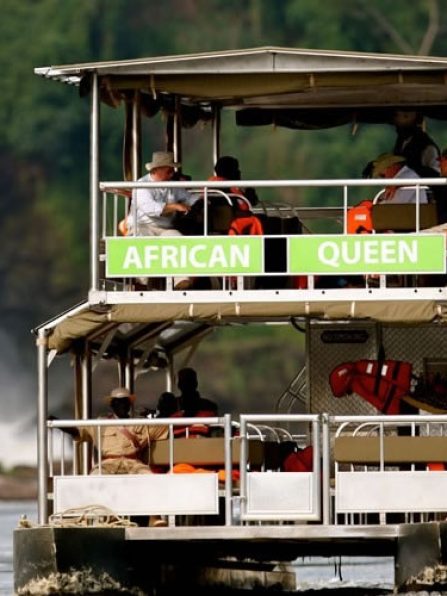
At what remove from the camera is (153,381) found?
54438 millimetres

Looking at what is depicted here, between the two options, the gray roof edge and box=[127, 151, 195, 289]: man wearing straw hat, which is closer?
the gray roof edge

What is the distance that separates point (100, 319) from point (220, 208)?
1.32 meters

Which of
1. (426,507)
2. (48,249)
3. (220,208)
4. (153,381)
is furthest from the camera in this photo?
(48,249)

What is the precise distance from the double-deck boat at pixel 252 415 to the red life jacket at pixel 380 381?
0.06 feet

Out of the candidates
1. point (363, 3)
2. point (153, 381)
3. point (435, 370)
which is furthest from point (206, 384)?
point (435, 370)

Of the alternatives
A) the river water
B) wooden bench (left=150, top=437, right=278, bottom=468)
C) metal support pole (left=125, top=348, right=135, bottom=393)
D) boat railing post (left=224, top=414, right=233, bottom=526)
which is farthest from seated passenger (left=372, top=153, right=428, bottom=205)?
the river water

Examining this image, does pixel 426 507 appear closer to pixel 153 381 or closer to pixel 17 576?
pixel 17 576

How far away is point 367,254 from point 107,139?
4238 cm

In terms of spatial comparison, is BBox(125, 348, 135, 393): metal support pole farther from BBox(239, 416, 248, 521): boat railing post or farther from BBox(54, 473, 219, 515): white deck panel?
BBox(239, 416, 248, 521): boat railing post

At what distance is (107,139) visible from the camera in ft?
202

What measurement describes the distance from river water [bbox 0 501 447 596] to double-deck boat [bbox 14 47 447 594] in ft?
9.01

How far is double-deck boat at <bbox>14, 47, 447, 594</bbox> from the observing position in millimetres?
18719

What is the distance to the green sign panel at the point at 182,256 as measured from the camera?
64.2ft

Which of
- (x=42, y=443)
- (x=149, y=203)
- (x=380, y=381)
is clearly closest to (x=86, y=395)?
(x=42, y=443)
